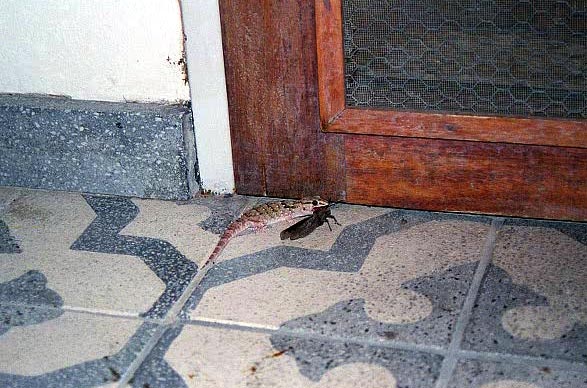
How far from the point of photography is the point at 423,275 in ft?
9.43

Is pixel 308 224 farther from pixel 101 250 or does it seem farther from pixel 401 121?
pixel 101 250

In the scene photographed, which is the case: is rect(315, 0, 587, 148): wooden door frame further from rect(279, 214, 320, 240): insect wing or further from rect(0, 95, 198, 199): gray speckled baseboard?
rect(0, 95, 198, 199): gray speckled baseboard

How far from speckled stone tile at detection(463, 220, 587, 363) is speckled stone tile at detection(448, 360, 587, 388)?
6 centimetres

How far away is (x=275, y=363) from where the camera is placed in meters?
2.55

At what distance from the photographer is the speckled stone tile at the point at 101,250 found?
2912 millimetres

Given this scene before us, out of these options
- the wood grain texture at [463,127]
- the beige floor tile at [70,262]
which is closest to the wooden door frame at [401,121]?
the wood grain texture at [463,127]

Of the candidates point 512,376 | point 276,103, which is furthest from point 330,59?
point 512,376

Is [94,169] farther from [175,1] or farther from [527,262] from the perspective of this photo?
[527,262]

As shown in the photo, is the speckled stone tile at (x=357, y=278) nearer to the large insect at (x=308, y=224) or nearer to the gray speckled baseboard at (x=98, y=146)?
the large insect at (x=308, y=224)

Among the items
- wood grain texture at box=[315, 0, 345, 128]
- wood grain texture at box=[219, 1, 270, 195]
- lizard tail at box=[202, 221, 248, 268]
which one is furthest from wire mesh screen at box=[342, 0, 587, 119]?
lizard tail at box=[202, 221, 248, 268]

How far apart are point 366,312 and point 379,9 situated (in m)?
0.92

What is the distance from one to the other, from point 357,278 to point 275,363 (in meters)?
0.45

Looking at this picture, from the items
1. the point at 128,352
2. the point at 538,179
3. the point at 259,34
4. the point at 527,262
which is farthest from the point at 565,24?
the point at 128,352

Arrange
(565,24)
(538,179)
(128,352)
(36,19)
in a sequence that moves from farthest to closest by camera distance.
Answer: (36,19) → (538,179) → (565,24) → (128,352)
